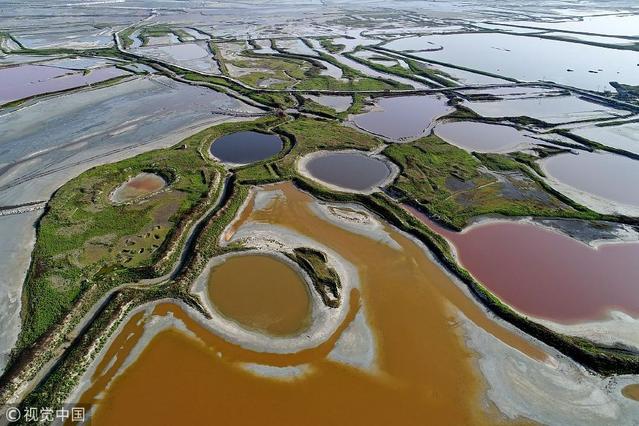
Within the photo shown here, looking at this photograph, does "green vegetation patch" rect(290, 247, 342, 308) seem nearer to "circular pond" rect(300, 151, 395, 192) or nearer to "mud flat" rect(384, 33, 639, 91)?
"circular pond" rect(300, 151, 395, 192)

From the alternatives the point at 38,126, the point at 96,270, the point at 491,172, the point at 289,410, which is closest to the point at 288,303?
the point at 289,410

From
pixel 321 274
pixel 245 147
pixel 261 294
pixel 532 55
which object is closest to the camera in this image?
pixel 261 294

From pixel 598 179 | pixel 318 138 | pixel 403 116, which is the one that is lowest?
pixel 318 138

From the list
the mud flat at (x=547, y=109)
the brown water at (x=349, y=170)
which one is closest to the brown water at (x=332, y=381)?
the brown water at (x=349, y=170)

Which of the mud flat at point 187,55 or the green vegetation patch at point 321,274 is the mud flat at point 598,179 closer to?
the green vegetation patch at point 321,274

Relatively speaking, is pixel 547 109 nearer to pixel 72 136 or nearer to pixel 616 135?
pixel 616 135

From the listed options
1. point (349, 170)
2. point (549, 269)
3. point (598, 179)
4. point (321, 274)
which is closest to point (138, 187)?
point (349, 170)

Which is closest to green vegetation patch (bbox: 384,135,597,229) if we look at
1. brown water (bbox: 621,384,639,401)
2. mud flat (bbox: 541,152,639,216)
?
mud flat (bbox: 541,152,639,216)
